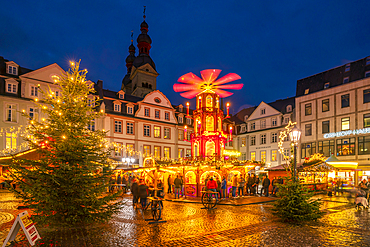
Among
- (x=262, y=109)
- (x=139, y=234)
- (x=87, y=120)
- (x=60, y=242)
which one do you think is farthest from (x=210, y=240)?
(x=262, y=109)

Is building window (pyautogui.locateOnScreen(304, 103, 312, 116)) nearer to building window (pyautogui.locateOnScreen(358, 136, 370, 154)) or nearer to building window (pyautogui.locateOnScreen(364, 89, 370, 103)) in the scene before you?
building window (pyautogui.locateOnScreen(364, 89, 370, 103))

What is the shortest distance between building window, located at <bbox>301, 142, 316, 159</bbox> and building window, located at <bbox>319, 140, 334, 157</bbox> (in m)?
1.06

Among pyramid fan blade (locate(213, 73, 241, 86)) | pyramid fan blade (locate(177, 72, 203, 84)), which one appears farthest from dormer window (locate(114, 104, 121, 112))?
pyramid fan blade (locate(213, 73, 241, 86))

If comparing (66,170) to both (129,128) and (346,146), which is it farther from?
(346,146)

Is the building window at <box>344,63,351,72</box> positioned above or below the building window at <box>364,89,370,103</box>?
→ above

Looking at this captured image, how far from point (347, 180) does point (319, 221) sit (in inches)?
920

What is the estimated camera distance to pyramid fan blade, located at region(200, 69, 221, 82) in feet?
70.1

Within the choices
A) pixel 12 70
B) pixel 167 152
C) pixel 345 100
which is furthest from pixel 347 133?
pixel 12 70

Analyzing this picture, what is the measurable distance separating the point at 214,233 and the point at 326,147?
104ft

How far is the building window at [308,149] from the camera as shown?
3766 cm

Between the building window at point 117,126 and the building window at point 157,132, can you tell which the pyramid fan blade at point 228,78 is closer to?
the building window at point 117,126

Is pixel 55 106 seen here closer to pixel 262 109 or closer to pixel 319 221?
pixel 319 221

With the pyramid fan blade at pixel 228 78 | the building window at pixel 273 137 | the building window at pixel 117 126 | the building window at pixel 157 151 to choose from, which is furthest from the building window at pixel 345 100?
the building window at pixel 117 126

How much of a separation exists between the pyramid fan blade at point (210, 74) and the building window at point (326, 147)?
21805 millimetres
